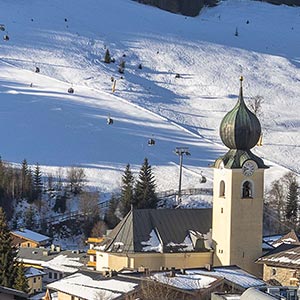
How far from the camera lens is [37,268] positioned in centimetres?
5012

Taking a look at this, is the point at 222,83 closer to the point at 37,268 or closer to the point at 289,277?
the point at 37,268

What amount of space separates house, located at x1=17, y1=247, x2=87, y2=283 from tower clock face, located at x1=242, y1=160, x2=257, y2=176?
8.20 m

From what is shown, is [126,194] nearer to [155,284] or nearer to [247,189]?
[247,189]

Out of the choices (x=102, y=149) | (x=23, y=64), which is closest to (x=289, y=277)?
(x=102, y=149)

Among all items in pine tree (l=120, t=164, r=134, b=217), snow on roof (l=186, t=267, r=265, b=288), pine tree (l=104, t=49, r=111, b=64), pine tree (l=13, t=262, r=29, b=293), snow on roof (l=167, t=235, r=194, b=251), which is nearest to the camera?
pine tree (l=13, t=262, r=29, b=293)

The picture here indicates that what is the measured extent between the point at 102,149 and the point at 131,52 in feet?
78.8

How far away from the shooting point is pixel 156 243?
138 feet

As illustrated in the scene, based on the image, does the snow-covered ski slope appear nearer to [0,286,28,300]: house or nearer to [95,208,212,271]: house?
[95,208,212,271]: house

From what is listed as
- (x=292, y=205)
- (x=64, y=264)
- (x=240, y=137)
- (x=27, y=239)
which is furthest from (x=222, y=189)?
(x=292, y=205)

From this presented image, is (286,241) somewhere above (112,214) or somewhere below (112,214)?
below

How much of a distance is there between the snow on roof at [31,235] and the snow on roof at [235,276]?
17818 mm

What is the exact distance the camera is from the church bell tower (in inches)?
1661

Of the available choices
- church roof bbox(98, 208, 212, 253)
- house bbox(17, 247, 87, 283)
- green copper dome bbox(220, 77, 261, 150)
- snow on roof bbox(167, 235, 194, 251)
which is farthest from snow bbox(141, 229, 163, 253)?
house bbox(17, 247, 87, 283)

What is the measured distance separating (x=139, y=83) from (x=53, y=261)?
36.4 metres
